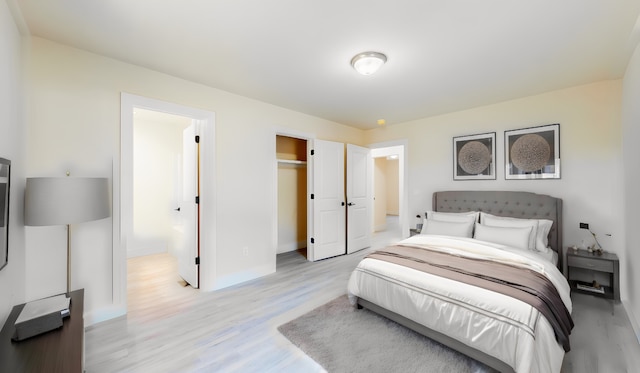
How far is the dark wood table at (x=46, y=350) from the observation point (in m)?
1.15

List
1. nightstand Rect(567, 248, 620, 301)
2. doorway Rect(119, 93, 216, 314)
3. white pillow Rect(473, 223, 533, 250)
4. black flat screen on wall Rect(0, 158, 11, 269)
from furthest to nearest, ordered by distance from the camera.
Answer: white pillow Rect(473, 223, 533, 250)
nightstand Rect(567, 248, 620, 301)
doorway Rect(119, 93, 216, 314)
black flat screen on wall Rect(0, 158, 11, 269)

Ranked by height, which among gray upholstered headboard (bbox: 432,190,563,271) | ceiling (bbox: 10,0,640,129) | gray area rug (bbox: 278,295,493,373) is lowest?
gray area rug (bbox: 278,295,493,373)

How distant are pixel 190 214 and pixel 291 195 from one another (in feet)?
6.88

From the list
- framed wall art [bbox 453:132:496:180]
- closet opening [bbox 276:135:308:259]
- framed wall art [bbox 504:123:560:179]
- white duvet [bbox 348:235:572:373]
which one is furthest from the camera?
closet opening [bbox 276:135:308:259]

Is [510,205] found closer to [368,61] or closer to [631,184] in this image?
[631,184]

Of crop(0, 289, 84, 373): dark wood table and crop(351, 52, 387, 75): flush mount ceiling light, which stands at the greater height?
crop(351, 52, 387, 75): flush mount ceiling light

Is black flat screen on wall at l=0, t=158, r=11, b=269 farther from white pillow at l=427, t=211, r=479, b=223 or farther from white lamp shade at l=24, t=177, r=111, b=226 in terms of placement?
white pillow at l=427, t=211, r=479, b=223

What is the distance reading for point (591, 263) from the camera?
2725 mm

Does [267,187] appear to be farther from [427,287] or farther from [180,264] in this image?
[427,287]

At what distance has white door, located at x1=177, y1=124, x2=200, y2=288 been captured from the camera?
A: 3145 millimetres

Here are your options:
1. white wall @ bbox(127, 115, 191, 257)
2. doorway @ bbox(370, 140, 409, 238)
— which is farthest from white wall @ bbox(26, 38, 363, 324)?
doorway @ bbox(370, 140, 409, 238)

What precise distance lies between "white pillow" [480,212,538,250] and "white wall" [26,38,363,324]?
128 inches

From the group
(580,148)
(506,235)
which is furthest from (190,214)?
(580,148)

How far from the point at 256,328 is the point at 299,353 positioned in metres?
0.54
